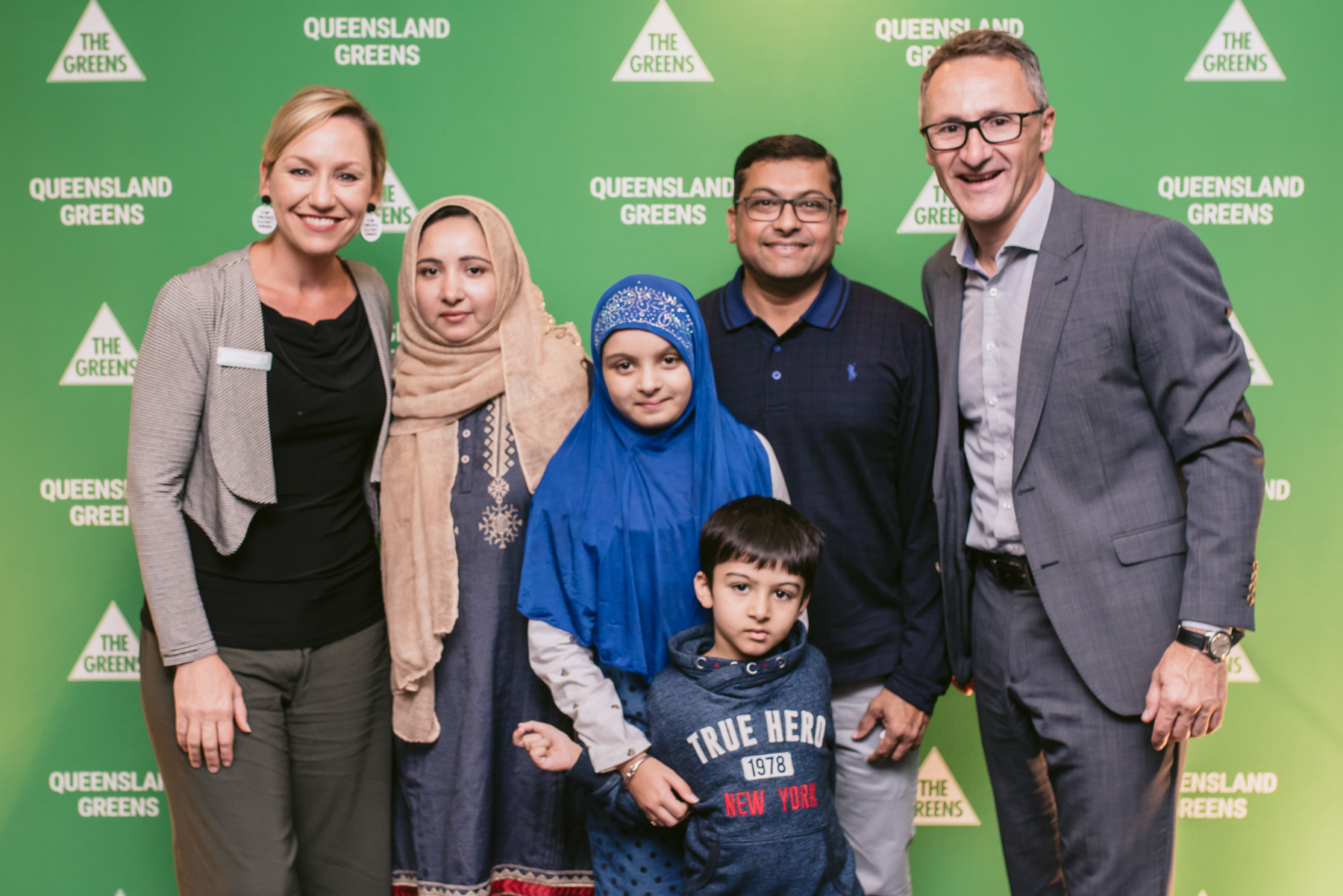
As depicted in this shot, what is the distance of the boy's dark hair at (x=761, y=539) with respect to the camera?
1.64 metres

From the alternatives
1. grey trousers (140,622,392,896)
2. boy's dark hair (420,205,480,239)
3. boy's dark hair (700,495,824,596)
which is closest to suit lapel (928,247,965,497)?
boy's dark hair (700,495,824,596)

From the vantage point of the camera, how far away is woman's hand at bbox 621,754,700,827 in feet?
5.37

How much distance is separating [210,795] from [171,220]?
1.76m

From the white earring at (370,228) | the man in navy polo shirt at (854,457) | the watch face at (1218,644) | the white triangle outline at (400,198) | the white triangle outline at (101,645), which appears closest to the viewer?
the watch face at (1218,644)

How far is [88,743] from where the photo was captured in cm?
282

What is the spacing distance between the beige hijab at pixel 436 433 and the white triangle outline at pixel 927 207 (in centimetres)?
128

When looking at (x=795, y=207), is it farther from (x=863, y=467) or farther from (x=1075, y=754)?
(x=1075, y=754)

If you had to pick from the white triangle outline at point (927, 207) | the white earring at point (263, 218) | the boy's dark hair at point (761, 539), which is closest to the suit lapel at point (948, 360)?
the boy's dark hair at point (761, 539)

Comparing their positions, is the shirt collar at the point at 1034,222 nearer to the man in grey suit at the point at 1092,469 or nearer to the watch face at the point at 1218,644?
the man in grey suit at the point at 1092,469

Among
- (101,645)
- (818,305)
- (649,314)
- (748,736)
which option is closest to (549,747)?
(748,736)

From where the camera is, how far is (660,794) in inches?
64.6

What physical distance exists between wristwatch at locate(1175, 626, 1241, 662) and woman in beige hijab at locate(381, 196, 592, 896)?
4.22 ft

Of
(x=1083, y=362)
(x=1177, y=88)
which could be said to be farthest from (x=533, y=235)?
(x=1177, y=88)

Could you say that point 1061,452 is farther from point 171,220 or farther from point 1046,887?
point 171,220
